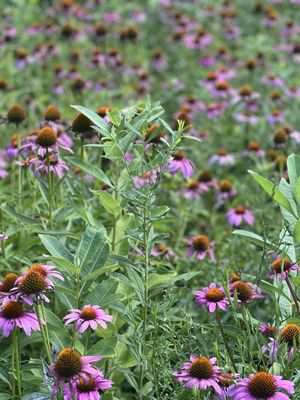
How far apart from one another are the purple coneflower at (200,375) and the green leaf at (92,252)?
33 centimetres

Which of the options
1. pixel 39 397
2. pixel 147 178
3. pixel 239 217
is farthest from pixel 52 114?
pixel 39 397

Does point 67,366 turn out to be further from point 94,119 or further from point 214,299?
point 94,119

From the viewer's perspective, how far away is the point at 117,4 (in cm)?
625

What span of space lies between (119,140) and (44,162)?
22.1 inches

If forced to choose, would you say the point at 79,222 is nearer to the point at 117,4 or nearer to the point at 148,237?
the point at 148,237

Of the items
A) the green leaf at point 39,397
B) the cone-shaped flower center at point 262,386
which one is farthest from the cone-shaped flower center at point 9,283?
the cone-shaped flower center at point 262,386

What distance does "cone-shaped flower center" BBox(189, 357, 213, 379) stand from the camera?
161 cm

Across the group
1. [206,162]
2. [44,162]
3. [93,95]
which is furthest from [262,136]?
[44,162]

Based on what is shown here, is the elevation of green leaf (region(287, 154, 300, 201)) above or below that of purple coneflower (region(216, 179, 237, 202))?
above

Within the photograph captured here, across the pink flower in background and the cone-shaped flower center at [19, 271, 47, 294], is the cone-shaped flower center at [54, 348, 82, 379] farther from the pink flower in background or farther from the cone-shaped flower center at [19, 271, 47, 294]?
the pink flower in background

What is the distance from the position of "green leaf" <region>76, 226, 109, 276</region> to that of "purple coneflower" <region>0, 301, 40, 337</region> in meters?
0.18

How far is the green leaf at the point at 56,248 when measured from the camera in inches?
72.1

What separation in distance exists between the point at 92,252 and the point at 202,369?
0.39 metres

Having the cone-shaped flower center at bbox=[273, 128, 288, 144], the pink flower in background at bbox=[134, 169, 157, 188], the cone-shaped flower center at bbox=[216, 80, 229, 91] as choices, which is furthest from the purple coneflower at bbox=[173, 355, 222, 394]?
the cone-shaped flower center at bbox=[216, 80, 229, 91]
